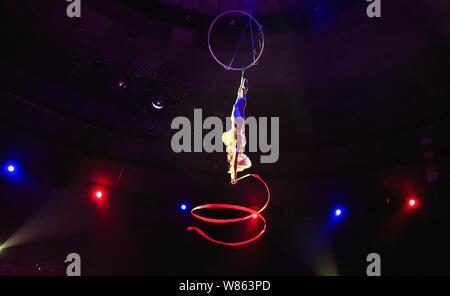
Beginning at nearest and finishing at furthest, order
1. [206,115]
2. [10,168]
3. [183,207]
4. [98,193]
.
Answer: [10,168], [206,115], [98,193], [183,207]

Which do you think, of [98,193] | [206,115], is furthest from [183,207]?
[206,115]

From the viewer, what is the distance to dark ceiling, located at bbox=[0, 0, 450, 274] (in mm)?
6324

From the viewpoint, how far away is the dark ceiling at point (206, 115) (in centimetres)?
632

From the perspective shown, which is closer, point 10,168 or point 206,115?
point 10,168

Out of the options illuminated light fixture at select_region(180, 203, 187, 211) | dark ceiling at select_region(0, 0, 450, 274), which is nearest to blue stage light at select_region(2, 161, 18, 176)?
dark ceiling at select_region(0, 0, 450, 274)

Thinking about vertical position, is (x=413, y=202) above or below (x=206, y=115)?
below

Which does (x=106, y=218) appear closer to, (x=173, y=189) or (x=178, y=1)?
(x=173, y=189)

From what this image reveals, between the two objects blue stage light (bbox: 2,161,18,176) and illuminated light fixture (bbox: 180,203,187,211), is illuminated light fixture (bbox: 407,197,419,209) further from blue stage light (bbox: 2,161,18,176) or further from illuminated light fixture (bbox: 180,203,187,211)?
blue stage light (bbox: 2,161,18,176)

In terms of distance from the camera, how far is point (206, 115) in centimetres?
803

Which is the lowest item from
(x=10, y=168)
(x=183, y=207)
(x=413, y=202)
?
(x=413, y=202)

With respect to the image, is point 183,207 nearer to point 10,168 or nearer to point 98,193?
point 98,193

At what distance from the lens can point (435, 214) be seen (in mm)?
8188

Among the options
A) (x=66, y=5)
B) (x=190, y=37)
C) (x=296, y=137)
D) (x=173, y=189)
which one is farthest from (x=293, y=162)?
(x=66, y=5)

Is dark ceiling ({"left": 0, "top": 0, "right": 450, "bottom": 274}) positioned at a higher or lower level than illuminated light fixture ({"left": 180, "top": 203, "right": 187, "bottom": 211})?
higher
